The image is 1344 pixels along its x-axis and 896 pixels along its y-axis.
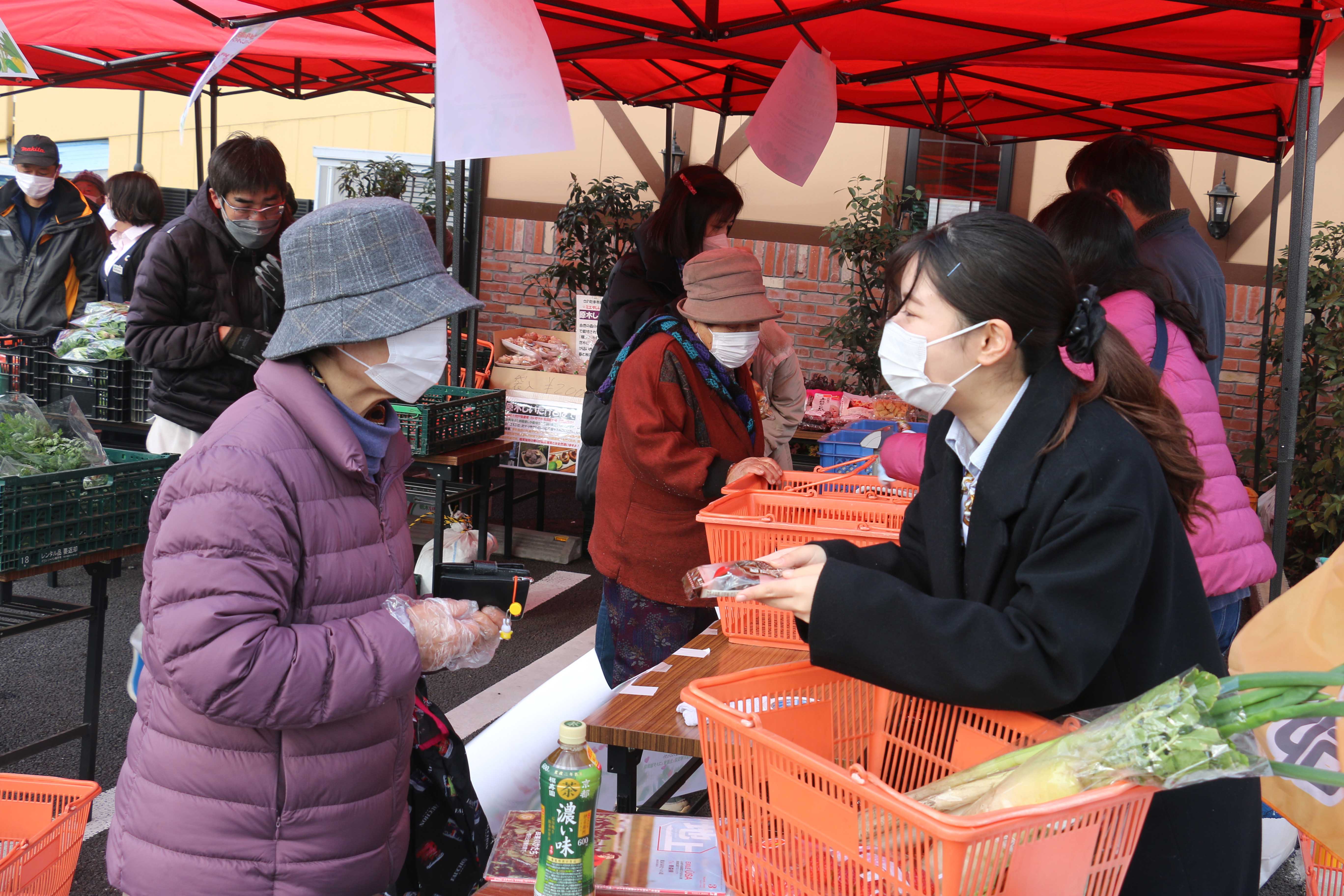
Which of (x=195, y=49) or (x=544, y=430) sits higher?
(x=195, y=49)

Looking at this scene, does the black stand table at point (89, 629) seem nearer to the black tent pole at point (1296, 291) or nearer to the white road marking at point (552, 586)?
the white road marking at point (552, 586)

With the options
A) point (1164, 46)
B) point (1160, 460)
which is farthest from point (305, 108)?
point (1160, 460)

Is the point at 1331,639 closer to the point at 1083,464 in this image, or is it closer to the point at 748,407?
the point at 1083,464

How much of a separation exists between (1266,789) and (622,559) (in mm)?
1853

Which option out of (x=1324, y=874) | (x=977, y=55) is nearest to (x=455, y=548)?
(x=977, y=55)

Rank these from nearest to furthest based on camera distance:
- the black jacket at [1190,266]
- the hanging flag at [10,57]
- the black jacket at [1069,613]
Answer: the black jacket at [1069,613], the hanging flag at [10,57], the black jacket at [1190,266]

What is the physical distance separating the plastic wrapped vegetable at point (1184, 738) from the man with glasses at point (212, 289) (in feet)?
12.8

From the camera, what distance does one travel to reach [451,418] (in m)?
5.92

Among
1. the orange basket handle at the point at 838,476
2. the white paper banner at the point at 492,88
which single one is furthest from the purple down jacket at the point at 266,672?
the orange basket handle at the point at 838,476

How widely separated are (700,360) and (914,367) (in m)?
1.60

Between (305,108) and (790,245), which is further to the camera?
(305,108)

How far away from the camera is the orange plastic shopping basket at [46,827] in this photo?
2.30m

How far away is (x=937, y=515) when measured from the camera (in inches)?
70.4

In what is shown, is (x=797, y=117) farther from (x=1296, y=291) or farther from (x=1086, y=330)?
(x=1086, y=330)
